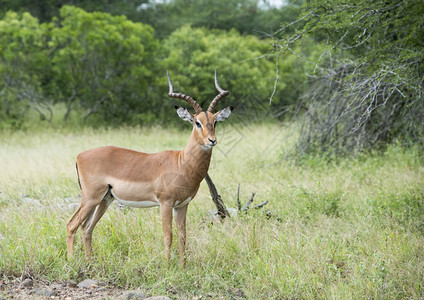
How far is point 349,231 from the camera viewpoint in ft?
18.8

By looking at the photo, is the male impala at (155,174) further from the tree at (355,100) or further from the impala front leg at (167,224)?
the tree at (355,100)

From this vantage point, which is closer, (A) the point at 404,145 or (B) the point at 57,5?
(A) the point at 404,145

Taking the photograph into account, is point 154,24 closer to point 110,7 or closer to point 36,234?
point 110,7

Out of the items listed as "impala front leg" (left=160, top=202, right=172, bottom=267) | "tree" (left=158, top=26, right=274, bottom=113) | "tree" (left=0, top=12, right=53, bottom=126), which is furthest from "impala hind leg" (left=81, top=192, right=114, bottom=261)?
"tree" (left=0, top=12, right=53, bottom=126)

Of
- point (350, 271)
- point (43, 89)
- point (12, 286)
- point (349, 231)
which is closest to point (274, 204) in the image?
point (349, 231)

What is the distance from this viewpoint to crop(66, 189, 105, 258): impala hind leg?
478 cm

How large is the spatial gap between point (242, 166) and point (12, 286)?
5928 mm

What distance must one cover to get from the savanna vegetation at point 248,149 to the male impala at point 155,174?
21.0 inches

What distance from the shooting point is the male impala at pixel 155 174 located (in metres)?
4.68

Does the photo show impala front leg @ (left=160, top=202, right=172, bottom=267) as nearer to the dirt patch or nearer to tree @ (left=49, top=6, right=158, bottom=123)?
the dirt patch

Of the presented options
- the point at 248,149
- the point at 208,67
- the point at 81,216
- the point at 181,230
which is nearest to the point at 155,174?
the point at 181,230

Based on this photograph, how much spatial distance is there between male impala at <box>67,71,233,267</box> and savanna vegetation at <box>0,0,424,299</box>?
533 mm

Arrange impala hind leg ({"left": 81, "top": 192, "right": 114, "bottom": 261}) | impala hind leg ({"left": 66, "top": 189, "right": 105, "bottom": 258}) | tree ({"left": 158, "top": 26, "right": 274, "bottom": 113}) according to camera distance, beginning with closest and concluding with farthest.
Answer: impala hind leg ({"left": 66, "top": 189, "right": 105, "bottom": 258})
impala hind leg ({"left": 81, "top": 192, "right": 114, "bottom": 261})
tree ({"left": 158, "top": 26, "right": 274, "bottom": 113})

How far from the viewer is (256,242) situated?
209 inches
